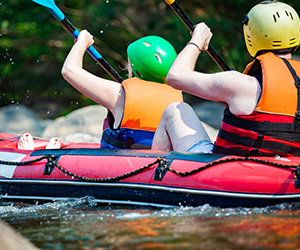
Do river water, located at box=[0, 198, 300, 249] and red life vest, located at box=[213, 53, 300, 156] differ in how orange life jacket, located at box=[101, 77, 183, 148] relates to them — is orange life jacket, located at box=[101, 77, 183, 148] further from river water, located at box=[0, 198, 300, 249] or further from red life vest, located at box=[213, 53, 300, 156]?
red life vest, located at box=[213, 53, 300, 156]

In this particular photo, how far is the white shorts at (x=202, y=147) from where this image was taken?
346 centimetres

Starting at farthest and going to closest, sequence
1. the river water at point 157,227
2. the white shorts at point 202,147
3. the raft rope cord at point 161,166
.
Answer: the white shorts at point 202,147
the raft rope cord at point 161,166
the river water at point 157,227

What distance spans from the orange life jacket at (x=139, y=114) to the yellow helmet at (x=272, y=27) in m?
0.87

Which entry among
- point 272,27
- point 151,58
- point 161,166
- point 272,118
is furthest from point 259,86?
point 151,58

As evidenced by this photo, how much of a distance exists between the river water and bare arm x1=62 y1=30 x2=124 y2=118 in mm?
721

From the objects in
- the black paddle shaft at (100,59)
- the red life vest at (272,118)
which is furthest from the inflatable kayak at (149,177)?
the black paddle shaft at (100,59)

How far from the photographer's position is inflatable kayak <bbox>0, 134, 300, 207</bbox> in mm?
2998

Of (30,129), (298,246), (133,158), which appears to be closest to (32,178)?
(133,158)

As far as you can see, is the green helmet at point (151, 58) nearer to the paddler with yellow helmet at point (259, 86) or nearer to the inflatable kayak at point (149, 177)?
the paddler with yellow helmet at point (259, 86)

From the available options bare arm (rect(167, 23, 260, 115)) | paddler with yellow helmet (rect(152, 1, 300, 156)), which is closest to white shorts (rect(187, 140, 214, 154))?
paddler with yellow helmet (rect(152, 1, 300, 156))

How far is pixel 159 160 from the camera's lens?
3258 millimetres

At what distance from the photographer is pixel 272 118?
3.06 metres

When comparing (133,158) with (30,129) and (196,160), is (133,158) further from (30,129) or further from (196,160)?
(30,129)

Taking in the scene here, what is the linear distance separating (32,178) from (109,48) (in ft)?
23.7
